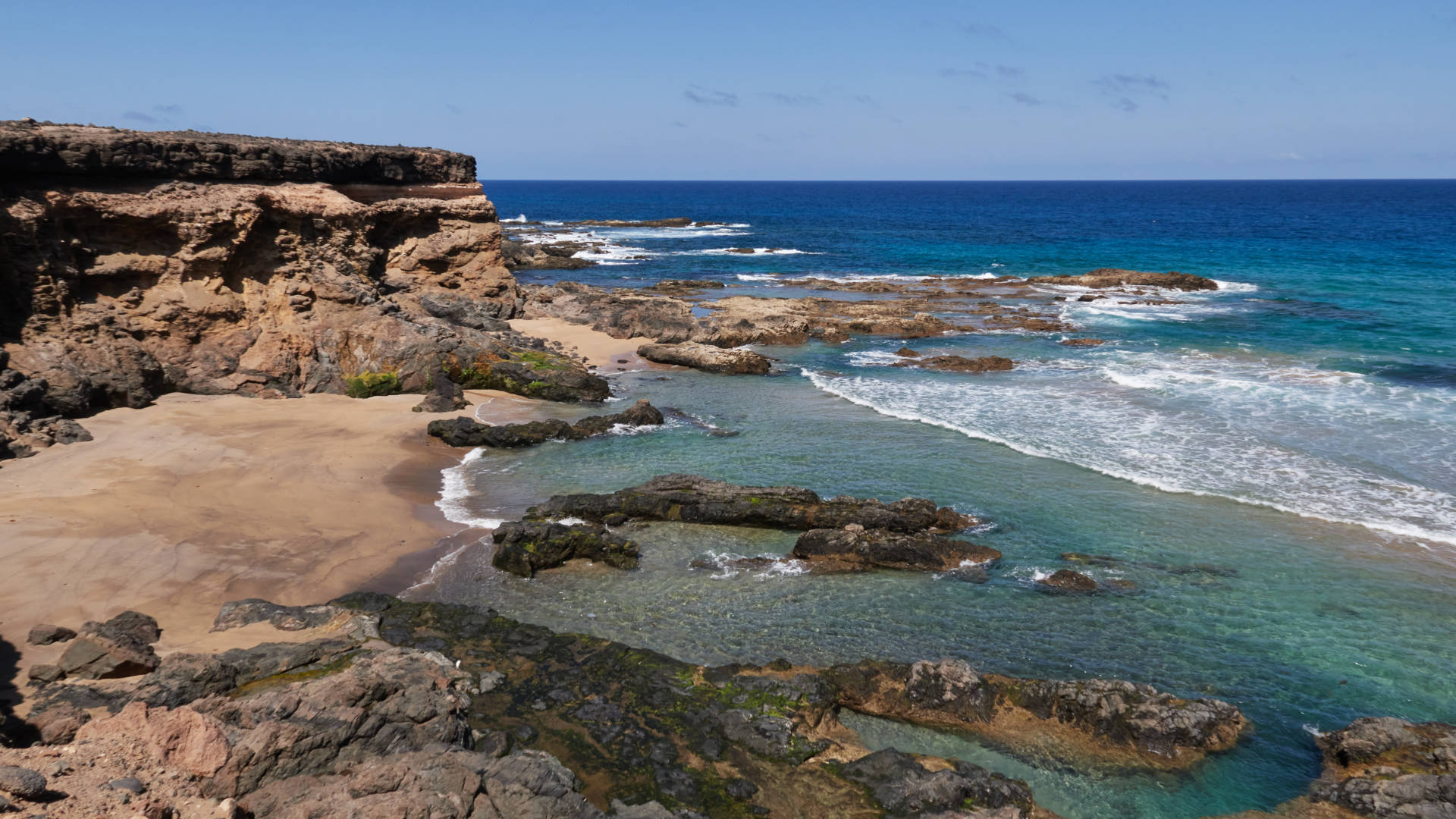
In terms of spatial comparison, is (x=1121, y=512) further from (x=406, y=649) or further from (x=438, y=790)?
(x=438, y=790)

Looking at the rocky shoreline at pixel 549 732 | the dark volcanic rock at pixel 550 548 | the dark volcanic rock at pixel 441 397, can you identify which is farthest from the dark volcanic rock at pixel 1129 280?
the rocky shoreline at pixel 549 732

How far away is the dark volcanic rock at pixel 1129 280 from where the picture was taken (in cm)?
4516

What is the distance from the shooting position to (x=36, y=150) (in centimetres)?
1855

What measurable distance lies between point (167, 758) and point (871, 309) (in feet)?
112

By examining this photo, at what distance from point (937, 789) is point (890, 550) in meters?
5.79

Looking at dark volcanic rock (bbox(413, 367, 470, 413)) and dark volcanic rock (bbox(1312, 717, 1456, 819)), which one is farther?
dark volcanic rock (bbox(413, 367, 470, 413))

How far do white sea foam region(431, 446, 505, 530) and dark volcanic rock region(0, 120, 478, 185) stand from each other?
1033 cm

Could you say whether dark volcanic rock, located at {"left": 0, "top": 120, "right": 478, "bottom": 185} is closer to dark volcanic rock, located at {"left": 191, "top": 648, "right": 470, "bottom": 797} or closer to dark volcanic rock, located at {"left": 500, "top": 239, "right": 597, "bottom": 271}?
dark volcanic rock, located at {"left": 191, "top": 648, "right": 470, "bottom": 797}

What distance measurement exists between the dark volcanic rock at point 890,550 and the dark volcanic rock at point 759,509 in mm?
598

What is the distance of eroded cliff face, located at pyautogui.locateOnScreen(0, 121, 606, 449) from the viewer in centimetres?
1855

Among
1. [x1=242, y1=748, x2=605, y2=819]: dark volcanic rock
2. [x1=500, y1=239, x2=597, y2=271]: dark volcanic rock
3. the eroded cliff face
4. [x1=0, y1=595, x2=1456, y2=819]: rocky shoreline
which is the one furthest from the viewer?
[x1=500, y1=239, x2=597, y2=271]: dark volcanic rock

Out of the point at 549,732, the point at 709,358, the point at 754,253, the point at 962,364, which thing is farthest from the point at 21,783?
the point at 754,253

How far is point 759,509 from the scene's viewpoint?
15453 millimetres

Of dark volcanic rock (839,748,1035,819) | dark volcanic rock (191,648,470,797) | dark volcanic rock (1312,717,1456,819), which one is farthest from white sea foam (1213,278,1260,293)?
dark volcanic rock (191,648,470,797)
